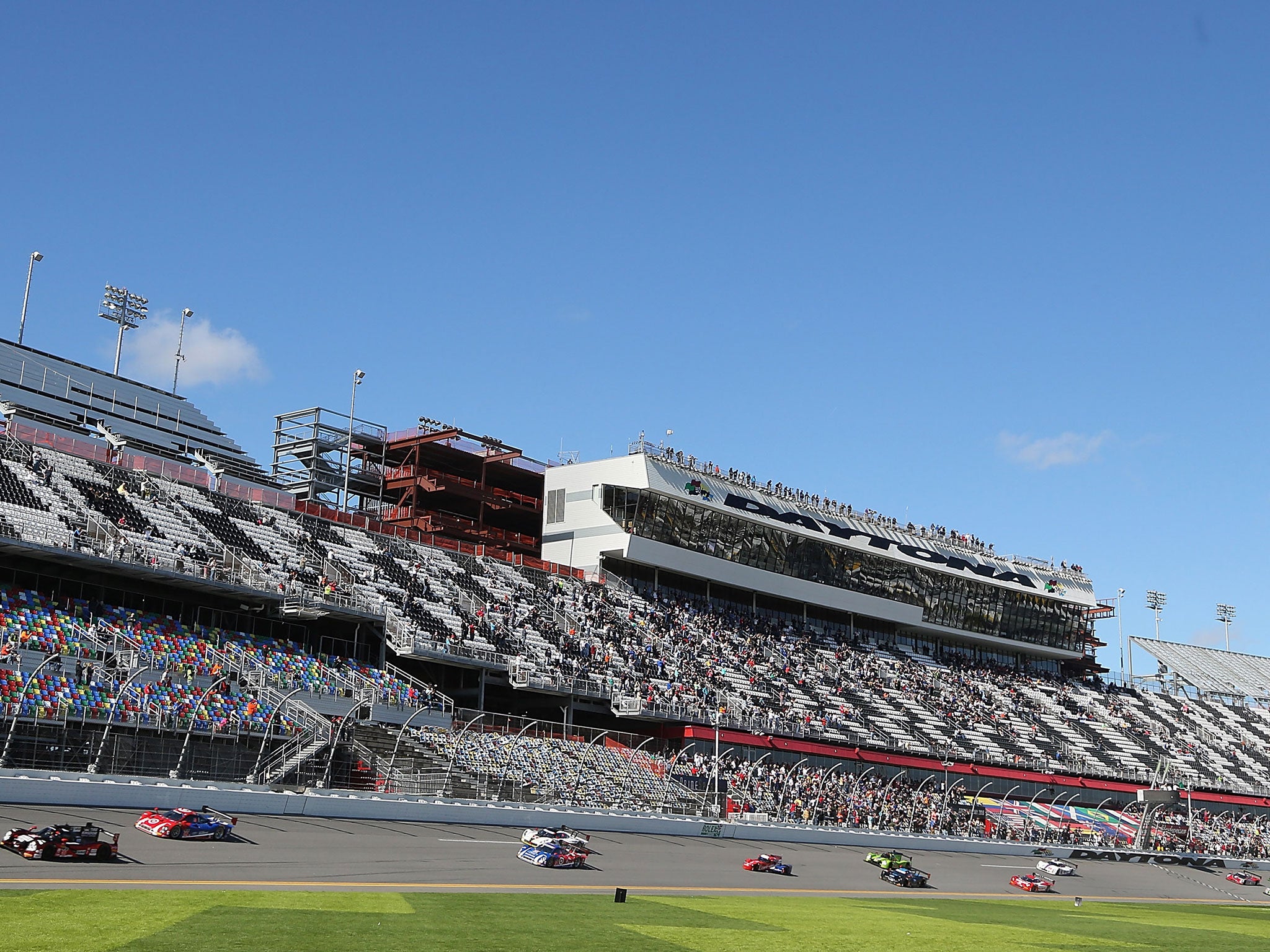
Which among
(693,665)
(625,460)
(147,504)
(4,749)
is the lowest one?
(4,749)

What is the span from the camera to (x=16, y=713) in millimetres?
44281

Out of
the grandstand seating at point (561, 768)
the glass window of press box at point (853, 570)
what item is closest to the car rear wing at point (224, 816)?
the grandstand seating at point (561, 768)

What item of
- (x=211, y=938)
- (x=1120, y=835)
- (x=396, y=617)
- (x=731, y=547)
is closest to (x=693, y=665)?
(x=731, y=547)

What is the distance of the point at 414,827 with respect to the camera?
160ft

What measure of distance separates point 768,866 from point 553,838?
10232mm

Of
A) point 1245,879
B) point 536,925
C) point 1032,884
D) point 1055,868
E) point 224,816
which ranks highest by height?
point 224,816

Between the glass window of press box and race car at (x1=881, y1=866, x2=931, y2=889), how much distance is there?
35.5m

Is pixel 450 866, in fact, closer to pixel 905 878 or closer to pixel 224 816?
pixel 224 816

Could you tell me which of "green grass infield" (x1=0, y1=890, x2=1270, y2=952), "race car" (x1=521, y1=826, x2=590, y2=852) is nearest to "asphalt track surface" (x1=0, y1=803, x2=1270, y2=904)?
"race car" (x1=521, y1=826, x2=590, y2=852)

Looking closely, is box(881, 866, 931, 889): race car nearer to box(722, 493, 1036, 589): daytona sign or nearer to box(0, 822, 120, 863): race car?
box(0, 822, 120, 863): race car

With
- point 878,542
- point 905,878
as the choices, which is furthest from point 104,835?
point 878,542

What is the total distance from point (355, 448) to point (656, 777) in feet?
134

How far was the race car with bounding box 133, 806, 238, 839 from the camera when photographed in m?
39.9

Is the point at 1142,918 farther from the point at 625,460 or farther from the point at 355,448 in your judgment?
the point at 355,448
